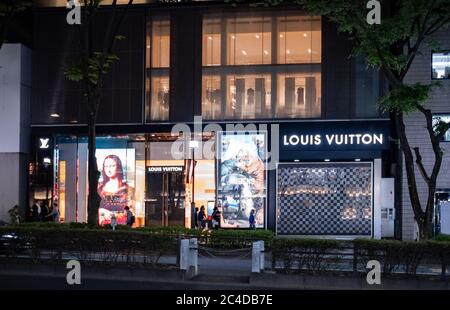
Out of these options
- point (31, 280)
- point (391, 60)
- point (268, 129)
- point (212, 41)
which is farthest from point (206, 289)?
point (212, 41)

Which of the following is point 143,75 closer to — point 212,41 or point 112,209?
point 212,41

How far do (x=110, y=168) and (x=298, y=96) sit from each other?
10.5 metres

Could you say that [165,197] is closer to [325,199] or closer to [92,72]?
[325,199]

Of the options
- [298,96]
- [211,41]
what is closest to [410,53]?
[298,96]

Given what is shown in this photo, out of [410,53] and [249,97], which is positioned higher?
[410,53]

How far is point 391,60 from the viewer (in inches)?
803

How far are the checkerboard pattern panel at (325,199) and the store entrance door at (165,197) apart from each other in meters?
5.15

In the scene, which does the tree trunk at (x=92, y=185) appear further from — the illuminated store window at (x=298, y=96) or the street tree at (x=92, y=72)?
the illuminated store window at (x=298, y=96)

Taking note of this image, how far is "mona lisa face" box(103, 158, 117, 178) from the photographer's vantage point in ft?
111

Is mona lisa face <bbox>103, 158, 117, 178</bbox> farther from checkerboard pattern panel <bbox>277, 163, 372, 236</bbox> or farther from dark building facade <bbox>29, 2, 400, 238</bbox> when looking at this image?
checkerboard pattern panel <bbox>277, 163, 372, 236</bbox>

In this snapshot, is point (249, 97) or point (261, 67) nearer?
point (261, 67)

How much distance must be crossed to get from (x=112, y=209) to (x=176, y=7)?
35.9 ft

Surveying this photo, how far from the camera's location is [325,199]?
32.0 meters

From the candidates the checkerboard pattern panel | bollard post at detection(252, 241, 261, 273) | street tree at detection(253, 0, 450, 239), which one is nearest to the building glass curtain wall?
the checkerboard pattern panel
